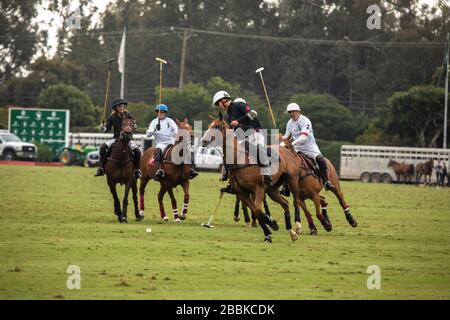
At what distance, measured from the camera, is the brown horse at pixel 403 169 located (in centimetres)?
6156

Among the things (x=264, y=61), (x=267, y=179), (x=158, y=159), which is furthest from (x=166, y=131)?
(x=264, y=61)

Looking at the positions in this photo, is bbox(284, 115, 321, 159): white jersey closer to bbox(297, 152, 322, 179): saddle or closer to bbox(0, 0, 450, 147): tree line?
bbox(297, 152, 322, 179): saddle

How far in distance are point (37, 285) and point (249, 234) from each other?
825cm

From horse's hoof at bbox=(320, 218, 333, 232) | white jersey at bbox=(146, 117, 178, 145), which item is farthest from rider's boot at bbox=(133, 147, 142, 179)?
horse's hoof at bbox=(320, 218, 333, 232)

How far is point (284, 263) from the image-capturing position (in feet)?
48.9

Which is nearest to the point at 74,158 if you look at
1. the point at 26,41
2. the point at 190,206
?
the point at 26,41

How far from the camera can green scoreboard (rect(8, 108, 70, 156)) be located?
7006 cm

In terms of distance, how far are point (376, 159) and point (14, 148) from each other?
24067 millimetres

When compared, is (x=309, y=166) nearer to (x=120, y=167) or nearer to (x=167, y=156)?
(x=167, y=156)

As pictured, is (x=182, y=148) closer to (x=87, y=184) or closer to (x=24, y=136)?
(x=87, y=184)

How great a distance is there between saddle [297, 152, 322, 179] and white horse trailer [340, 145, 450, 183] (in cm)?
4202

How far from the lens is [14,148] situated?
67125mm

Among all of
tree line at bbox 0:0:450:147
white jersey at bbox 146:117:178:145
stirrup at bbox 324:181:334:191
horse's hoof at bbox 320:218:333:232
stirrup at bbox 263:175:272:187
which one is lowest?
horse's hoof at bbox 320:218:333:232

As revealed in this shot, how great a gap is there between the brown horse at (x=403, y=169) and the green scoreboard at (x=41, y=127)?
23108 mm
